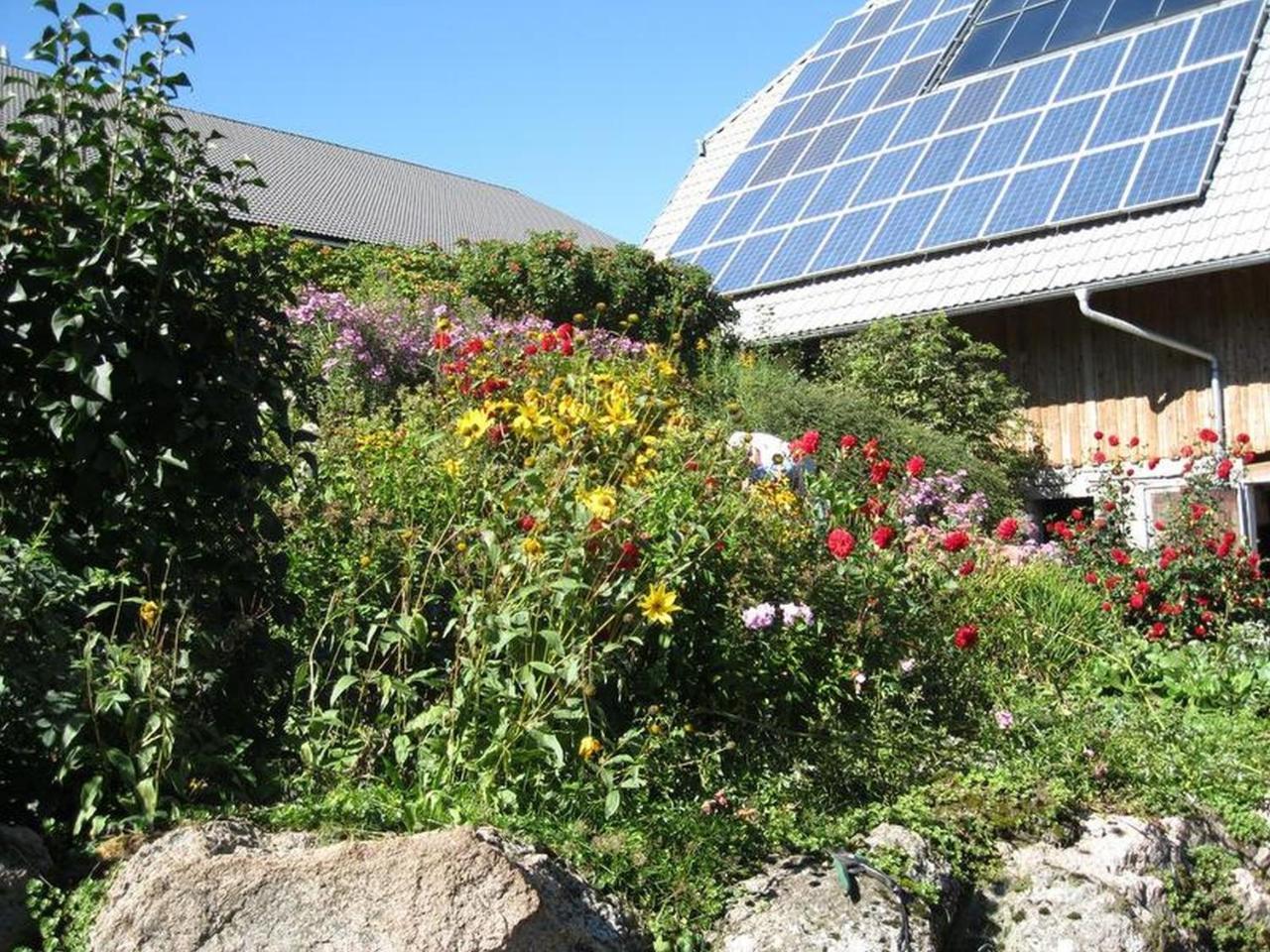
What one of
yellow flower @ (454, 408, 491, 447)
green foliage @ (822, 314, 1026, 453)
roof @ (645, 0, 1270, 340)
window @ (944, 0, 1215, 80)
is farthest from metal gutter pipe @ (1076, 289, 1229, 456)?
yellow flower @ (454, 408, 491, 447)

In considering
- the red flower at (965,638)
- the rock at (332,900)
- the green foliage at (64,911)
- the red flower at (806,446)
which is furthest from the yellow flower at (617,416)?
the green foliage at (64,911)

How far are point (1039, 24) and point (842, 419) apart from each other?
7.17 m

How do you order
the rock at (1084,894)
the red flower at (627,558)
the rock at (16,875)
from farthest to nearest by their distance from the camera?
the rock at (1084,894) < the red flower at (627,558) < the rock at (16,875)

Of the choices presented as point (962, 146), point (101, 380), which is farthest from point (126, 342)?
point (962, 146)

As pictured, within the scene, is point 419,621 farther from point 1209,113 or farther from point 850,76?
point 850,76

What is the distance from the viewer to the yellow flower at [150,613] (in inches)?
133

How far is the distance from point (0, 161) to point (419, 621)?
1.79 m

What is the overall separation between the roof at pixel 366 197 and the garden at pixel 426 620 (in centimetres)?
1530

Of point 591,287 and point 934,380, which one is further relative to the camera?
point 591,287

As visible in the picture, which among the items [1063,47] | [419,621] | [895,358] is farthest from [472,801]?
[1063,47]

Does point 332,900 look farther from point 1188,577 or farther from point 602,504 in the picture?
point 1188,577

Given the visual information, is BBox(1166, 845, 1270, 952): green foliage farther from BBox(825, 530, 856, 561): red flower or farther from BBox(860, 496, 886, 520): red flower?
BBox(860, 496, 886, 520): red flower

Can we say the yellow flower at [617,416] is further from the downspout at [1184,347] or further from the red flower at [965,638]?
the downspout at [1184,347]

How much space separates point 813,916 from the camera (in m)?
3.34
